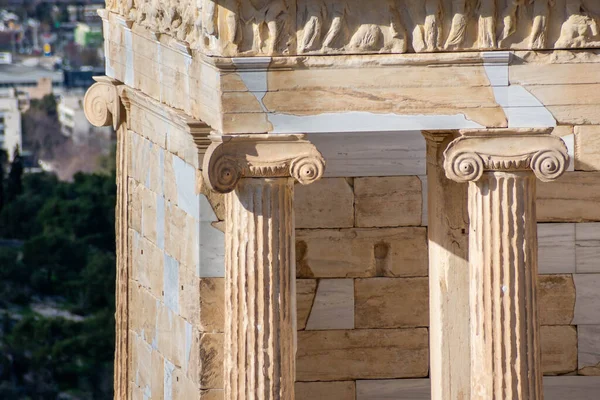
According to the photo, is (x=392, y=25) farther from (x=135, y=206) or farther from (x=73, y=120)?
(x=73, y=120)

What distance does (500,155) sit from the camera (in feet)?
51.2

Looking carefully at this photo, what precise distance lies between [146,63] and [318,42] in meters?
3.70

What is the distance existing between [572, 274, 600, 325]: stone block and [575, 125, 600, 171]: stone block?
1.61 metres

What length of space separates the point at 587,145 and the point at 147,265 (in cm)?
524

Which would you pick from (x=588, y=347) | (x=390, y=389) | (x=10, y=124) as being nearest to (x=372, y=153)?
(x=390, y=389)

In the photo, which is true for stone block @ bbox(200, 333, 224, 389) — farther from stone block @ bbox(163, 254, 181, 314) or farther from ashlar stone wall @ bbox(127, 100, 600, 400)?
stone block @ bbox(163, 254, 181, 314)

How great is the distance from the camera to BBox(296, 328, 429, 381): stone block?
63.8 feet

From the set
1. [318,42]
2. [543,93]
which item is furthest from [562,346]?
[318,42]

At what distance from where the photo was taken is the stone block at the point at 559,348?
1886cm

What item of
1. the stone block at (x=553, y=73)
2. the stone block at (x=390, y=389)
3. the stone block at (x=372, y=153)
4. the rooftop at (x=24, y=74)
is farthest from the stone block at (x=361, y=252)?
the rooftop at (x=24, y=74)

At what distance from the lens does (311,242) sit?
1917cm

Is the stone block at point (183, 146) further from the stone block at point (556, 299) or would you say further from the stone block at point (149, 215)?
the stone block at point (556, 299)

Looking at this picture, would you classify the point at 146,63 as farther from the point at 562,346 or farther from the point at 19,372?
the point at 19,372

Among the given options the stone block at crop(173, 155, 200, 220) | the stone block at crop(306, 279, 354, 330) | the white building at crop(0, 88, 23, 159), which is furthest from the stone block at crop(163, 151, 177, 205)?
the white building at crop(0, 88, 23, 159)
